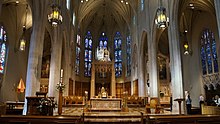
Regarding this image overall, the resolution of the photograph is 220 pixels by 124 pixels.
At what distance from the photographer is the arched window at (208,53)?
18609 mm

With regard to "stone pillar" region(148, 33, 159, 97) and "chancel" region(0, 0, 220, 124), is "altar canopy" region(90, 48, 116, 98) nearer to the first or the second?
"chancel" region(0, 0, 220, 124)

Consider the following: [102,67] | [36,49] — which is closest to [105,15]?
[102,67]

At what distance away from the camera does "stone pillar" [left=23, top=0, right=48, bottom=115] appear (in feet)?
36.3

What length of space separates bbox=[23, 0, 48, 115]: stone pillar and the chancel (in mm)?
60

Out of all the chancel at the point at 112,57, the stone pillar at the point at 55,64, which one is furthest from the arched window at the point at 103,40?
the stone pillar at the point at 55,64

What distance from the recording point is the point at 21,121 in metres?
4.57

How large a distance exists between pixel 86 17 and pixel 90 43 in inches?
171

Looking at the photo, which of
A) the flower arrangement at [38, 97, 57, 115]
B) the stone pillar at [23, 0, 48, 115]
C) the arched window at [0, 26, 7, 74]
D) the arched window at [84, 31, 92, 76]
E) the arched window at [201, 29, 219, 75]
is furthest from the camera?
the arched window at [84, 31, 92, 76]

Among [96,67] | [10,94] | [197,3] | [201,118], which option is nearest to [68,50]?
[96,67]

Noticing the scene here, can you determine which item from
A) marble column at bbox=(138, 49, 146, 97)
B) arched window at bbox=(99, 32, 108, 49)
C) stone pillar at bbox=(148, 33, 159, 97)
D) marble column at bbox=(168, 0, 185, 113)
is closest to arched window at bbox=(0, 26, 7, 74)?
stone pillar at bbox=(148, 33, 159, 97)

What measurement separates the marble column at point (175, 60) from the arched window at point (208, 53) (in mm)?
8755

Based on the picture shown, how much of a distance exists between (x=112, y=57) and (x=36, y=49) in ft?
65.0

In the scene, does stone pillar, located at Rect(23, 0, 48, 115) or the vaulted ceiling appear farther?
the vaulted ceiling

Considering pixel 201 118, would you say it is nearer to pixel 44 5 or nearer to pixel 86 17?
pixel 44 5
